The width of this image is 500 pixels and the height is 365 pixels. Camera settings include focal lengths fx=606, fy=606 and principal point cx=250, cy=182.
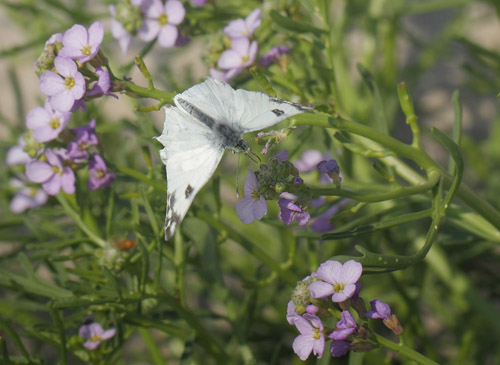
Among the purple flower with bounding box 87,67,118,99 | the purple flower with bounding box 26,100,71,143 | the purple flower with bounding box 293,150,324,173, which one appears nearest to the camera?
the purple flower with bounding box 87,67,118,99

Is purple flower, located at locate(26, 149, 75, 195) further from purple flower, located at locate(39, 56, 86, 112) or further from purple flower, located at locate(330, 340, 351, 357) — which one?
purple flower, located at locate(330, 340, 351, 357)

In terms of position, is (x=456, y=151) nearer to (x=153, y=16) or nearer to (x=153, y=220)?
(x=153, y=220)

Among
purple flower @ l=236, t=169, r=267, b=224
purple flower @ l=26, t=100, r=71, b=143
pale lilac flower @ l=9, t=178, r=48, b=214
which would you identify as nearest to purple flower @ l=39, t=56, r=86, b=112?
purple flower @ l=26, t=100, r=71, b=143

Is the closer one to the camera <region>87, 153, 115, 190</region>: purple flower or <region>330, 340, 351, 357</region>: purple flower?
<region>330, 340, 351, 357</region>: purple flower

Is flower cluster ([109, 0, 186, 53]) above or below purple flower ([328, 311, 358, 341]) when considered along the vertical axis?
above

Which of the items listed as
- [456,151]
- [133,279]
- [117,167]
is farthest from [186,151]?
[456,151]

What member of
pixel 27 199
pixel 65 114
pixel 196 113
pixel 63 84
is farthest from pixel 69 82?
pixel 27 199
